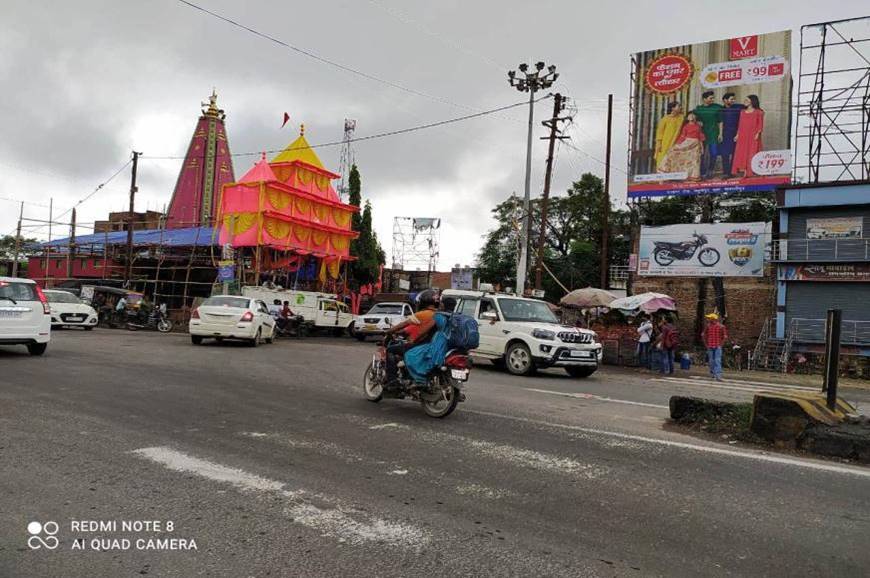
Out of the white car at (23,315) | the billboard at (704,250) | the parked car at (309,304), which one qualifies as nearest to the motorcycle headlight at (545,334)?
the white car at (23,315)

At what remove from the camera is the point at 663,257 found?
3070 cm

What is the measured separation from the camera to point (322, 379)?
10906 mm

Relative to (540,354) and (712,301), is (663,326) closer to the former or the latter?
(540,354)

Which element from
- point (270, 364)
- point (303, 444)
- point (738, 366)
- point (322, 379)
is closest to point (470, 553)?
point (303, 444)

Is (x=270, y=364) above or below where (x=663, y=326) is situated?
below

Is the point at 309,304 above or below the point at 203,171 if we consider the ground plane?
below

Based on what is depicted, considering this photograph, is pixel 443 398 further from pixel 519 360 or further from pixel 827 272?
pixel 827 272

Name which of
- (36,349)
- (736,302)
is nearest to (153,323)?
(36,349)

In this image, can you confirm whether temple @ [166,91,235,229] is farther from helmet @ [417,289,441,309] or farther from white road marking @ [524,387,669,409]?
helmet @ [417,289,441,309]

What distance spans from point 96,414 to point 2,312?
6.49 m

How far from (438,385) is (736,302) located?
2570 cm

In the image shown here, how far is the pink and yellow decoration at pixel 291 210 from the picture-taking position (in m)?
Result: 32.5

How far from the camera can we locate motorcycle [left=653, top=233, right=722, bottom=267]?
96.3 feet

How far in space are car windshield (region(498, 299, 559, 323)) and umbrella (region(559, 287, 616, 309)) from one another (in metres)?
9.05
